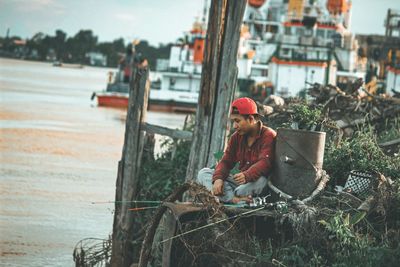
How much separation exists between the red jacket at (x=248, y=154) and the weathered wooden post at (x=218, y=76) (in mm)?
2664

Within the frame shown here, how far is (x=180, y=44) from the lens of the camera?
216ft

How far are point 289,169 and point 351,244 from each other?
1.34 metres

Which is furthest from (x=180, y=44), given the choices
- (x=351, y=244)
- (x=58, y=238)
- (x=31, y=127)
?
(x=351, y=244)

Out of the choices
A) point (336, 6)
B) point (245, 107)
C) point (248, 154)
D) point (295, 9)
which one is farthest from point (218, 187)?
point (336, 6)

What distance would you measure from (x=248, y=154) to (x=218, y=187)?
462 mm

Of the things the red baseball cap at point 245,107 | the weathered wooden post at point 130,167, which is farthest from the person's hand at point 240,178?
the weathered wooden post at point 130,167

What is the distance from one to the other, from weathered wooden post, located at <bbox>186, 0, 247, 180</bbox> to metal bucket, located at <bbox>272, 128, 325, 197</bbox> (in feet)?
9.35

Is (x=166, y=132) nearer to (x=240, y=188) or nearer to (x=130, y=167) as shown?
(x=130, y=167)

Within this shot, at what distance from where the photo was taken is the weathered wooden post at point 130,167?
11.8 m

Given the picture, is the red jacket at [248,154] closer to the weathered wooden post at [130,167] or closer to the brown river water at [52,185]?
the weathered wooden post at [130,167]

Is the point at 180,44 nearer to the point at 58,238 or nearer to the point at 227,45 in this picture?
the point at 58,238

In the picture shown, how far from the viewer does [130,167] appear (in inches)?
472

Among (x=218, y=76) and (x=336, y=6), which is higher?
(x=336, y=6)

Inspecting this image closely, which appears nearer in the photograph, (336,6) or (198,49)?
(198,49)
